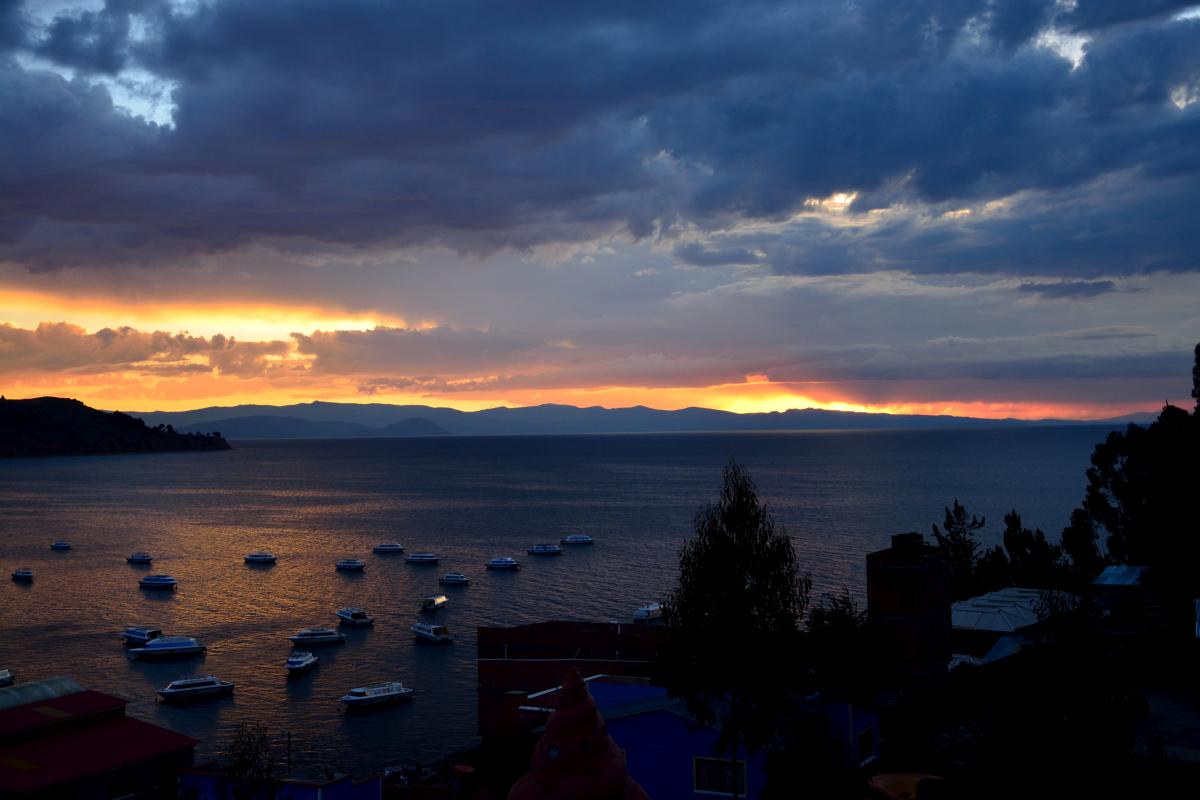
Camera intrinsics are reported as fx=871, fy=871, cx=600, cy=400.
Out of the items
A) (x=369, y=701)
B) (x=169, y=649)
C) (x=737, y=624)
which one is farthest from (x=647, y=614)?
(x=737, y=624)

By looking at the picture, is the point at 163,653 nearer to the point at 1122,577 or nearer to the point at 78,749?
the point at 78,749

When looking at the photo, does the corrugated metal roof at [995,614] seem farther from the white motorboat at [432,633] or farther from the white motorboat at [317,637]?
the white motorboat at [317,637]

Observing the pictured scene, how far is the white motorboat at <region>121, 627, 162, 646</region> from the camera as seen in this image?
264 ft

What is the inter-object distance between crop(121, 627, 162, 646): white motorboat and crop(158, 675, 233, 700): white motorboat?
56.0 feet

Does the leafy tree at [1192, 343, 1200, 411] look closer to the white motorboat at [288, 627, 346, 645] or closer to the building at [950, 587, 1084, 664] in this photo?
the building at [950, 587, 1084, 664]

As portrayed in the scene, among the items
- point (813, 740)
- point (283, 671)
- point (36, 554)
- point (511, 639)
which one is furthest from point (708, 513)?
point (36, 554)

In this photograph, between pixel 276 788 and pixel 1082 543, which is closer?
pixel 276 788

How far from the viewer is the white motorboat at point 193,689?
6425 centimetres

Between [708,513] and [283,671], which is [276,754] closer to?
[283,671]

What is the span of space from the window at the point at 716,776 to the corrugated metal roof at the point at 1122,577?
31.0 meters

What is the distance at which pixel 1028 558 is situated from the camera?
7138 centimetres

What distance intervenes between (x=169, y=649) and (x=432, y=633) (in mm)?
22409

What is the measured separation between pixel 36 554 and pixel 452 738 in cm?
10938

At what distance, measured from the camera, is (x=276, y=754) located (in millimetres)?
52906
